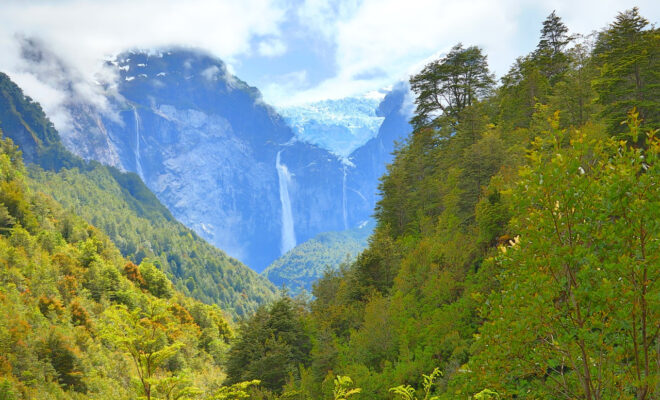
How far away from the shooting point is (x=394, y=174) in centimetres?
3938

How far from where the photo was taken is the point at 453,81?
4050 cm

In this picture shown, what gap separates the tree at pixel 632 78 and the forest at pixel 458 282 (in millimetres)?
105

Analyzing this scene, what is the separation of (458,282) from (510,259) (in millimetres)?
14950

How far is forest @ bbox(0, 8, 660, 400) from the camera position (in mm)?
4914

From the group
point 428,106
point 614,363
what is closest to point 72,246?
point 428,106

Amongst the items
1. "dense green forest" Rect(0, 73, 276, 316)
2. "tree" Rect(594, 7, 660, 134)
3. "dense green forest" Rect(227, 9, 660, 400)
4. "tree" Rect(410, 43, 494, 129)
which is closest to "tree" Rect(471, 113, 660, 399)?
"dense green forest" Rect(227, 9, 660, 400)

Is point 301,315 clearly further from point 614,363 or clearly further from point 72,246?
point 72,246

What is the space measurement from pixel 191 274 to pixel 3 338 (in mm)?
135859

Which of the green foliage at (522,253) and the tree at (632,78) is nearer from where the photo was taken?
the green foliage at (522,253)

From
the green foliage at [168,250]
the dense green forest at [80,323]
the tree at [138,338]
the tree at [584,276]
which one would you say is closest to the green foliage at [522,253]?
the tree at [584,276]

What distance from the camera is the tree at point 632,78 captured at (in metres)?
19.9

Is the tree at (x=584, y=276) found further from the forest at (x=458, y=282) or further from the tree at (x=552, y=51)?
the tree at (x=552, y=51)

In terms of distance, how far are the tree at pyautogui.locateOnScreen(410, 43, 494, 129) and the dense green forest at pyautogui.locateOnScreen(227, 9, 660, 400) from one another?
159mm

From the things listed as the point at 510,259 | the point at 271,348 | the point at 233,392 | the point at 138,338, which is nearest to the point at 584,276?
the point at 510,259
